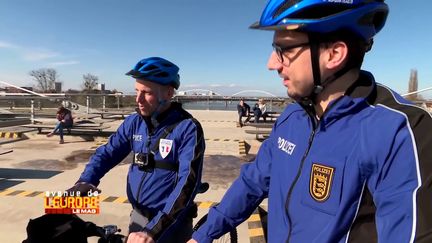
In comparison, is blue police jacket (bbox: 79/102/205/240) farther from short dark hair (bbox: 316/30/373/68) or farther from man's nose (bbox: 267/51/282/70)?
short dark hair (bbox: 316/30/373/68)

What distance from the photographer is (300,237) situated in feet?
4.51

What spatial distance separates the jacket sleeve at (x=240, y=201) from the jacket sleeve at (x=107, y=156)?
1.32 m

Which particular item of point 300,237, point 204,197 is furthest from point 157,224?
point 204,197

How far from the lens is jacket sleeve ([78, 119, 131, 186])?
2.71 m

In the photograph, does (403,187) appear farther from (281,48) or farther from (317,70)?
(281,48)

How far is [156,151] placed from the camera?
8.84 ft

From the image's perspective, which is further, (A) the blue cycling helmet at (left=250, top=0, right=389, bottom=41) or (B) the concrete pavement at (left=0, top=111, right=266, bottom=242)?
(B) the concrete pavement at (left=0, top=111, right=266, bottom=242)

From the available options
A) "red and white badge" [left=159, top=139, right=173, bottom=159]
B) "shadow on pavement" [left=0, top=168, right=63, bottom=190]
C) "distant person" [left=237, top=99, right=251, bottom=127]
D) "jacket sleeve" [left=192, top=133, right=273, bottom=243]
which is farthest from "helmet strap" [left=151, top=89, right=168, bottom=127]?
"distant person" [left=237, top=99, right=251, bottom=127]

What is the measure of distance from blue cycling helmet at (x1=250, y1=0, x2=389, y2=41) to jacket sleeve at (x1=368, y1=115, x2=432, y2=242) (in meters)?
0.48

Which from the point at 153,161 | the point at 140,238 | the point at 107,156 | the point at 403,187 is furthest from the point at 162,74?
the point at 403,187

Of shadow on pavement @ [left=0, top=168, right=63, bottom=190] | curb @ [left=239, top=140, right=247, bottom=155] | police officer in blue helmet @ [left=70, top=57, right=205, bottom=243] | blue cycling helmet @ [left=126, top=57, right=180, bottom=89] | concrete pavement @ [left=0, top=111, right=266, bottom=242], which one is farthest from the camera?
curb @ [left=239, top=140, right=247, bottom=155]

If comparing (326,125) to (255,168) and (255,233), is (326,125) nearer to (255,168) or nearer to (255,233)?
(255,168)

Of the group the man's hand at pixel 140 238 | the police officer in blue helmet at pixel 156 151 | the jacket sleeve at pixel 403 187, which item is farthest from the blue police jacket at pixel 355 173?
the police officer in blue helmet at pixel 156 151

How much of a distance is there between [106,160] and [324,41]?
2.15m
